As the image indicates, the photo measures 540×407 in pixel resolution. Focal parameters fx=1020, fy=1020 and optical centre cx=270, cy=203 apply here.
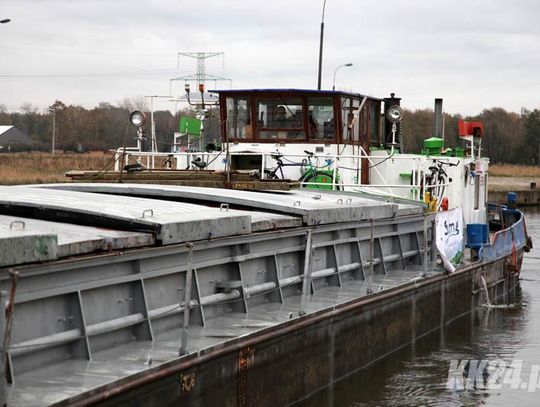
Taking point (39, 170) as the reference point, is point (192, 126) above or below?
above

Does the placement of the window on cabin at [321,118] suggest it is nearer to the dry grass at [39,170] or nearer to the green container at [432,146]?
the green container at [432,146]

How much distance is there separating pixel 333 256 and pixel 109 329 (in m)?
5.62

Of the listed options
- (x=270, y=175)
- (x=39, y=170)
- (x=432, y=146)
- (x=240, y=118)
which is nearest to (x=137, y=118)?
(x=240, y=118)

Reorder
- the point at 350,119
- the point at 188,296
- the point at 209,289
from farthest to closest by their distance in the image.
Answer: the point at 350,119
the point at 209,289
the point at 188,296

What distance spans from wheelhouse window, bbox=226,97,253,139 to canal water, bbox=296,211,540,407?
5.97 m

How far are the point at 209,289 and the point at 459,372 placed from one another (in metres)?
5.40

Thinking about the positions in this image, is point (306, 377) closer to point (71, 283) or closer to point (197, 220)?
point (197, 220)

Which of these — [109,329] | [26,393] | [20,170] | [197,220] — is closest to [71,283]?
[109,329]

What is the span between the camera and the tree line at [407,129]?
83125 millimetres

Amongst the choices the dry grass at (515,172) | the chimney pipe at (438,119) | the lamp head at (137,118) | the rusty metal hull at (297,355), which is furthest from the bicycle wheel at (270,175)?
the dry grass at (515,172)

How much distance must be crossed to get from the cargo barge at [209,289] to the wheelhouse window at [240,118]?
3.04m

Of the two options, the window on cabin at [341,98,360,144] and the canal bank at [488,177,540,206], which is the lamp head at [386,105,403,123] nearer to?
the window on cabin at [341,98,360,144]

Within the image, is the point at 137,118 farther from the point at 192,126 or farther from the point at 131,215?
the point at 131,215

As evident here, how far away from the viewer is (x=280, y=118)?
20766 millimetres
